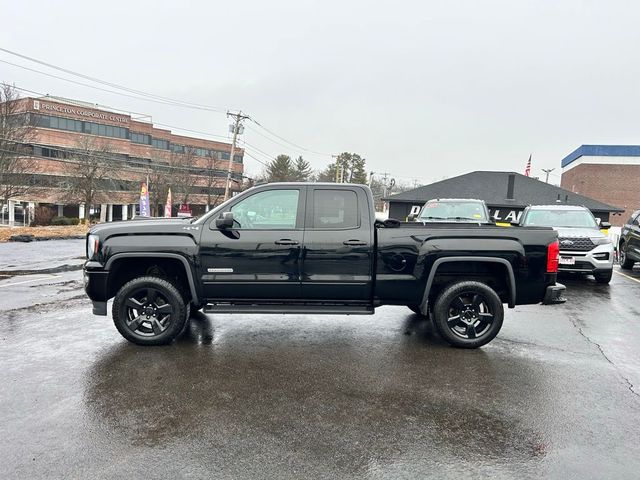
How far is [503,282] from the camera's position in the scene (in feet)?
17.5

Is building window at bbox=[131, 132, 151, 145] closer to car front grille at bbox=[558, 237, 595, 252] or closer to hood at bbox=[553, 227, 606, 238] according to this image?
hood at bbox=[553, 227, 606, 238]

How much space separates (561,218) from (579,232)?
1203mm

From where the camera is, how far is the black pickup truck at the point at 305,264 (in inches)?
198

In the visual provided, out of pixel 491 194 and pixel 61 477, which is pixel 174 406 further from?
pixel 491 194

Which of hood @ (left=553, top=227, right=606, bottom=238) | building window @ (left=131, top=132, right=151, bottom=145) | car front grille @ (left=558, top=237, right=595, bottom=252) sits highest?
building window @ (left=131, top=132, right=151, bottom=145)

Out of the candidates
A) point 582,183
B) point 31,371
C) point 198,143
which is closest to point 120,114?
point 198,143

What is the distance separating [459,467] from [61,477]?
99.1 inches

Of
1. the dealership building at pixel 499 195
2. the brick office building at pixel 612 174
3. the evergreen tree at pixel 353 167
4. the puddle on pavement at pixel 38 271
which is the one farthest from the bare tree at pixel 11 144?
the evergreen tree at pixel 353 167

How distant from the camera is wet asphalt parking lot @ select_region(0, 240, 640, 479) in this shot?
9.53 feet

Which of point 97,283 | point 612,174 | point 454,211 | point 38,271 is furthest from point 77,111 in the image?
point 612,174

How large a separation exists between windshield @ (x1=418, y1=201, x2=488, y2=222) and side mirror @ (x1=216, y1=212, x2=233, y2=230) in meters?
6.79

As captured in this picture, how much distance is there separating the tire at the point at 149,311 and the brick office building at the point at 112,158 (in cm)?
4338

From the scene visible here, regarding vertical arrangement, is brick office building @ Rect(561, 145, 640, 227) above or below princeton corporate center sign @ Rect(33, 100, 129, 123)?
below

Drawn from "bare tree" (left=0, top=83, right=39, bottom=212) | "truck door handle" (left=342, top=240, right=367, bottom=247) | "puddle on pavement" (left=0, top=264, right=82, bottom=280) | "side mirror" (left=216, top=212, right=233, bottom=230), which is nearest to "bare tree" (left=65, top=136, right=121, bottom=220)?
"bare tree" (left=0, top=83, right=39, bottom=212)
